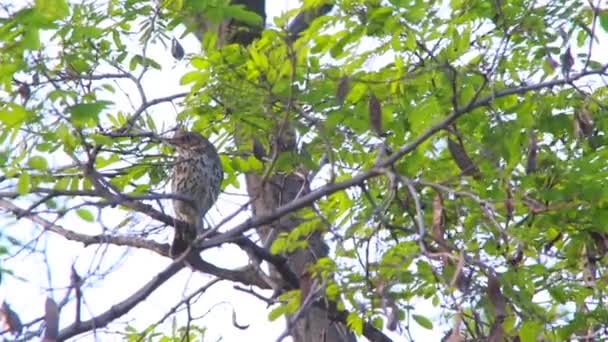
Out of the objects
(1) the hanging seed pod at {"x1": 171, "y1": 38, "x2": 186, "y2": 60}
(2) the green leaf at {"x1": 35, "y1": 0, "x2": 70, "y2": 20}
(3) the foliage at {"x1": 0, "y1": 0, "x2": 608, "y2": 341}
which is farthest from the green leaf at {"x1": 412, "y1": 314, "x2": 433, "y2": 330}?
(2) the green leaf at {"x1": 35, "y1": 0, "x2": 70, "y2": 20}

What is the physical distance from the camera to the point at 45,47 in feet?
21.4

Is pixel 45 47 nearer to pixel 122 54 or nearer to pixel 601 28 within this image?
pixel 122 54

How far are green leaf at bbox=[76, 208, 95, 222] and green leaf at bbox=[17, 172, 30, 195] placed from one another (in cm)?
27

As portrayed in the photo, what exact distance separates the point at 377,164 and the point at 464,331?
5.13ft

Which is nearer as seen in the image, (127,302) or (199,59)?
(127,302)

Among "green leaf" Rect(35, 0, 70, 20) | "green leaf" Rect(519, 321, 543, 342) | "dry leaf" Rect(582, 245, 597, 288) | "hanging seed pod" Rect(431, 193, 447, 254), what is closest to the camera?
"hanging seed pod" Rect(431, 193, 447, 254)

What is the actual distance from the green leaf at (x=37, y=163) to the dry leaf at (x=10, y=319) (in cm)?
64

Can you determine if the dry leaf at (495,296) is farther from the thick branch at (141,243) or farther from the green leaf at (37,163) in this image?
the green leaf at (37,163)

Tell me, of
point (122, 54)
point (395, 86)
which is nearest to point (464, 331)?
point (395, 86)

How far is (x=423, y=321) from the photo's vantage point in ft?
20.8

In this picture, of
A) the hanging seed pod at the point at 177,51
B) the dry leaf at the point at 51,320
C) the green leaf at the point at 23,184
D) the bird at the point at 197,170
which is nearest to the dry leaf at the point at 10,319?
the dry leaf at the point at 51,320

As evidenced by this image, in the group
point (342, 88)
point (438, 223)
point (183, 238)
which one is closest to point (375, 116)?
point (342, 88)

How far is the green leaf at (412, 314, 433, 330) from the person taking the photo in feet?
20.8

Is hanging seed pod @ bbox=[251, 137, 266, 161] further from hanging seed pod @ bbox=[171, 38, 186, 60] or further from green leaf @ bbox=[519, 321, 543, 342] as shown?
green leaf @ bbox=[519, 321, 543, 342]
